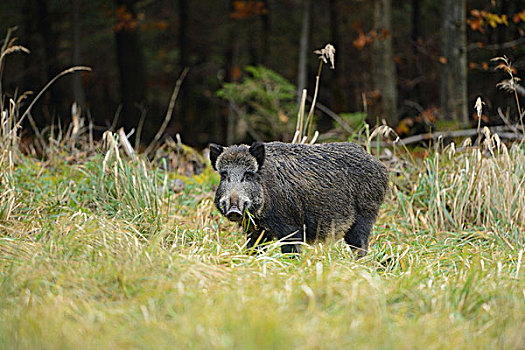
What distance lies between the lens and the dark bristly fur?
4926 millimetres

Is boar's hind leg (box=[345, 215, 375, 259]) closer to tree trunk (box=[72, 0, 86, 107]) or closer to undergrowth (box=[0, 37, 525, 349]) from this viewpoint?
undergrowth (box=[0, 37, 525, 349])

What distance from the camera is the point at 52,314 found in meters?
3.07

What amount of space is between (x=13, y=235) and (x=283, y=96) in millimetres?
8263

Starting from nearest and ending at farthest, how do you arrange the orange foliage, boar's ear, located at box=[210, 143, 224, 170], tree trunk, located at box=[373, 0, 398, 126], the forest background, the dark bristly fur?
the dark bristly fur → boar's ear, located at box=[210, 143, 224, 170] → tree trunk, located at box=[373, 0, 398, 126] → the forest background → the orange foliage

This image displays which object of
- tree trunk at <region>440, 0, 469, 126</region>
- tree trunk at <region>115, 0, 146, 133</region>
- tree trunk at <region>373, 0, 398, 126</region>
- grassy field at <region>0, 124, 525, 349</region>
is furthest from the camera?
tree trunk at <region>115, 0, 146, 133</region>

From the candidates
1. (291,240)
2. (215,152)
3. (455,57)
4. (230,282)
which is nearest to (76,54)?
(455,57)

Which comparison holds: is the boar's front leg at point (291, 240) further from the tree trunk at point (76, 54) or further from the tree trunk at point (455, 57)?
the tree trunk at point (76, 54)

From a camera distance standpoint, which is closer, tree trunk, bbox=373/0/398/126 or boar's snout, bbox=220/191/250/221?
boar's snout, bbox=220/191/250/221

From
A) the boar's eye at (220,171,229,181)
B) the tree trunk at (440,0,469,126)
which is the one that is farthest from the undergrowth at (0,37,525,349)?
the tree trunk at (440,0,469,126)

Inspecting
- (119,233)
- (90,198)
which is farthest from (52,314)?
(90,198)

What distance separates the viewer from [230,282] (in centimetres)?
386

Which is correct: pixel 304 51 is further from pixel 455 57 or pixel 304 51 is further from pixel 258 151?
pixel 258 151

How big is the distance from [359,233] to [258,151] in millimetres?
1319

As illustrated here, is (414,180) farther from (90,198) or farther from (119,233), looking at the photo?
(119,233)
